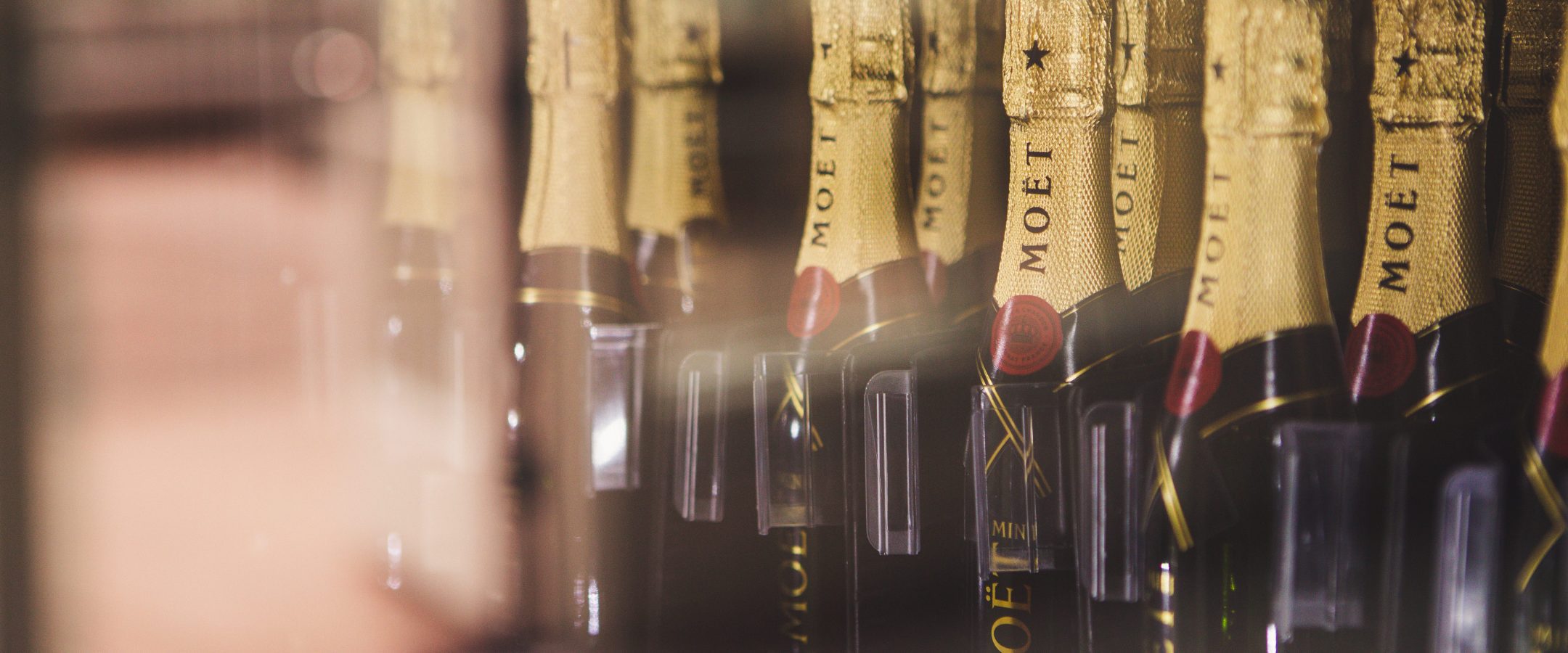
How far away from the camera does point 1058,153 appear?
427mm

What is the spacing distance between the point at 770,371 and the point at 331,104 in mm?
477

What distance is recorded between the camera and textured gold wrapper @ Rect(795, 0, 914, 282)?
1.57ft

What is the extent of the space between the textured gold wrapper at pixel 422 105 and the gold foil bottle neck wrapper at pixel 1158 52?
42 cm

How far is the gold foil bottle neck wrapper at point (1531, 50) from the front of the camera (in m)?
0.37

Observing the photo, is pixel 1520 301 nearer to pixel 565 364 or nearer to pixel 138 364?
pixel 565 364

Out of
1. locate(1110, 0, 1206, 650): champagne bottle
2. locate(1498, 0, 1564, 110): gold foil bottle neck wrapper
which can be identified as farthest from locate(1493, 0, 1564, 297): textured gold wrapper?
locate(1110, 0, 1206, 650): champagne bottle

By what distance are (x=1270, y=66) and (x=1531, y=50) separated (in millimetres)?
93

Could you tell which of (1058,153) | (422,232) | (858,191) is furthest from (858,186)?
(422,232)

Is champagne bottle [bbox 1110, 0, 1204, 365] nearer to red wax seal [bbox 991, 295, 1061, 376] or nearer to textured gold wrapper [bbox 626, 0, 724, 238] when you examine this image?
red wax seal [bbox 991, 295, 1061, 376]

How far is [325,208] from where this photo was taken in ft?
2.71

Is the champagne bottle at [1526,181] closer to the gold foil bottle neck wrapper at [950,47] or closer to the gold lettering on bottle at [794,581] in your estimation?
the gold foil bottle neck wrapper at [950,47]

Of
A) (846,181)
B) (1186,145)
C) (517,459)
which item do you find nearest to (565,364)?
(517,459)

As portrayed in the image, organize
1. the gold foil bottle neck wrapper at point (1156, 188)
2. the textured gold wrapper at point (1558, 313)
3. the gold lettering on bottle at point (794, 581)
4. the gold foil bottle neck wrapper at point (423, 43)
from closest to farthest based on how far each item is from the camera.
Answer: the textured gold wrapper at point (1558, 313)
the gold foil bottle neck wrapper at point (1156, 188)
the gold lettering on bottle at point (794, 581)
the gold foil bottle neck wrapper at point (423, 43)

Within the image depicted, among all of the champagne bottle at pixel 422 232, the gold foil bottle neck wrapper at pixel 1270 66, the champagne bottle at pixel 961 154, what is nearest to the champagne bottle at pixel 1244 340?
the gold foil bottle neck wrapper at pixel 1270 66
